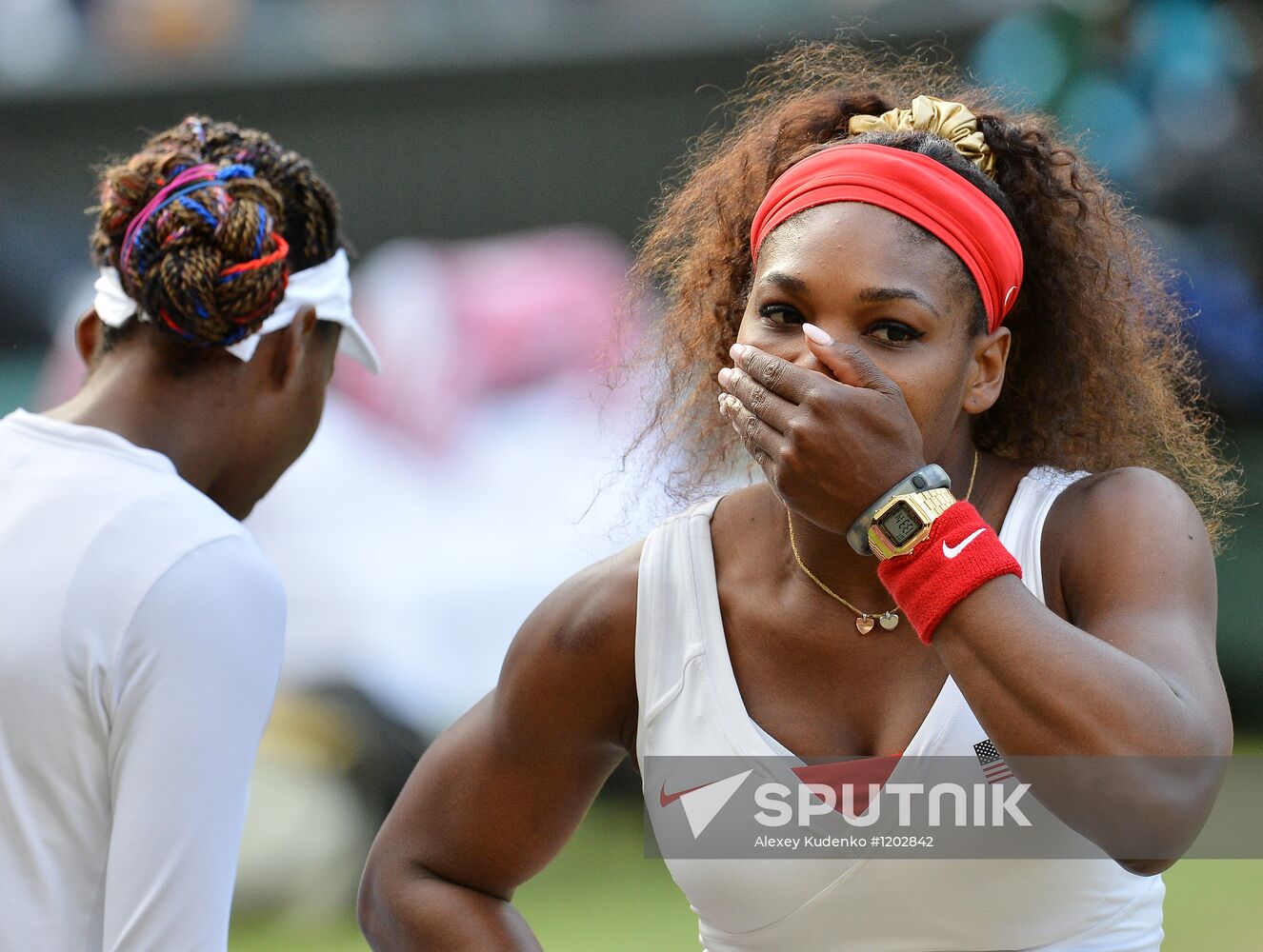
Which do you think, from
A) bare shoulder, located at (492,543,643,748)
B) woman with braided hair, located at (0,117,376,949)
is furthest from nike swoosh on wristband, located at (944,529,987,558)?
woman with braided hair, located at (0,117,376,949)

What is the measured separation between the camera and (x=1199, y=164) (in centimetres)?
759

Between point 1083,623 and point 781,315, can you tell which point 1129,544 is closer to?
point 1083,623

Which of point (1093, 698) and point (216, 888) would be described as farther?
point (216, 888)

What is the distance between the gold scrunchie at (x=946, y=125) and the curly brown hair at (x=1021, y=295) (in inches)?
2.2

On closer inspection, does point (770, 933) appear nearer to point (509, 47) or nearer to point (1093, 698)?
point (1093, 698)

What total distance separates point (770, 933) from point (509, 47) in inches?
247

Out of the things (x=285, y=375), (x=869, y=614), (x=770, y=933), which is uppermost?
(x=285, y=375)

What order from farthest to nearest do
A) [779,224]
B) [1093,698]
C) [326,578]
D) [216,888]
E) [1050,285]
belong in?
1. [326,578]
2. [1050,285]
3. [779,224]
4. [216,888]
5. [1093,698]

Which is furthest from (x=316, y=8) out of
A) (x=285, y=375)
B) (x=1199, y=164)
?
(x=285, y=375)

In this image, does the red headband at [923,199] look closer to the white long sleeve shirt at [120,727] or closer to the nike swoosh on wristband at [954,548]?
the nike swoosh on wristband at [954,548]

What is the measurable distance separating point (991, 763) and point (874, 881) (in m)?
0.23

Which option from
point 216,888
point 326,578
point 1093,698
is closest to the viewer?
point 1093,698

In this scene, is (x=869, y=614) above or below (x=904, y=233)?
below

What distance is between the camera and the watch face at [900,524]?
191cm
